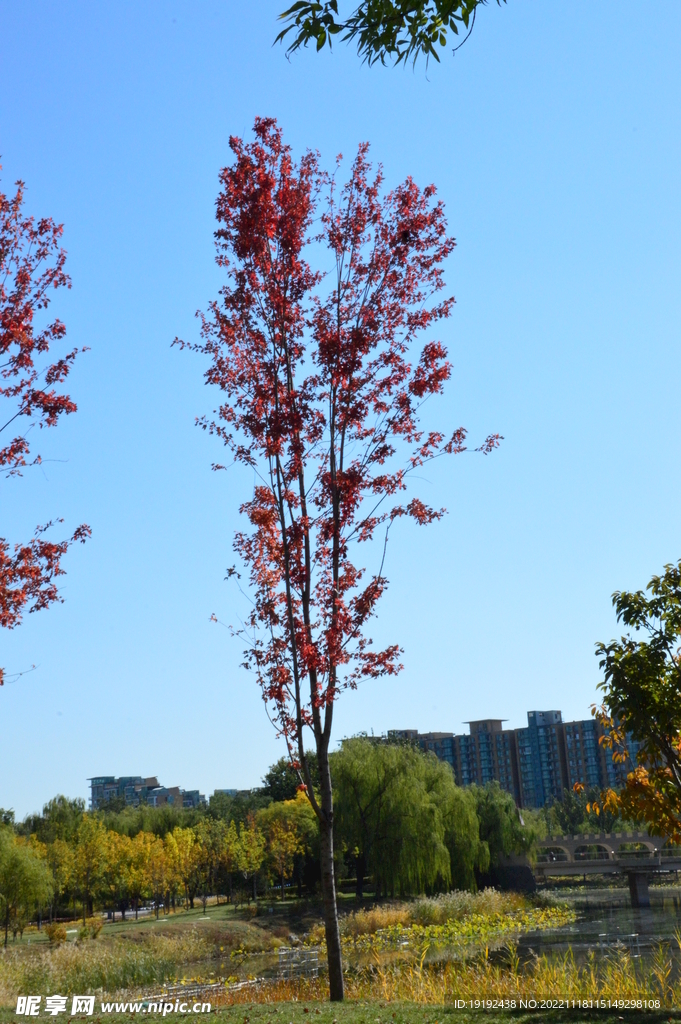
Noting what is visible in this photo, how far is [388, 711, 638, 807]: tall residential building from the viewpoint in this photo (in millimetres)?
113188

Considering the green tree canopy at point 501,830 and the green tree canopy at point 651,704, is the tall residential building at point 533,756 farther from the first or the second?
the green tree canopy at point 651,704

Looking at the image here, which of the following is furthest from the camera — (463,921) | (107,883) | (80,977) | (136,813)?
(136,813)

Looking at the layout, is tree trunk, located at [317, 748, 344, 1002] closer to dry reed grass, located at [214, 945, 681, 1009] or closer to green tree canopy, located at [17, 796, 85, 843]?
dry reed grass, located at [214, 945, 681, 1009]

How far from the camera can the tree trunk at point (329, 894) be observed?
826 cm

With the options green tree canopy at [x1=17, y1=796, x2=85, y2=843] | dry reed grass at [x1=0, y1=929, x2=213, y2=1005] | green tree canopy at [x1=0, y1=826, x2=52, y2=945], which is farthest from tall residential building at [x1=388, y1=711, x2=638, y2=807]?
dry reed grass at [x1=0, y1=929, x2=213, y2=1005]

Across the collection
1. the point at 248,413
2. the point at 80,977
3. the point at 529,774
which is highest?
the point at 248,413

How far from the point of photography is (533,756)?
383 feet

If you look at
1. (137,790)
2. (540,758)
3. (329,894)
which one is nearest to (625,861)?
(329,894)

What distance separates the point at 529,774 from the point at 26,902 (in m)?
94.4

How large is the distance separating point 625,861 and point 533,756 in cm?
8088

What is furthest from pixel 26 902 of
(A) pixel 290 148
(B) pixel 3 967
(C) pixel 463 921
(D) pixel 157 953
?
(A) pixel 290 148

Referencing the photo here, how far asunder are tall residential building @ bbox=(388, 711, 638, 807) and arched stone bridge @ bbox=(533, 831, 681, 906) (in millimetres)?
60434

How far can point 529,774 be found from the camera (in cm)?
11669

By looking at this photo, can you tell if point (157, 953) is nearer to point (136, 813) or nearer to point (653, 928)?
point (653, 928)
